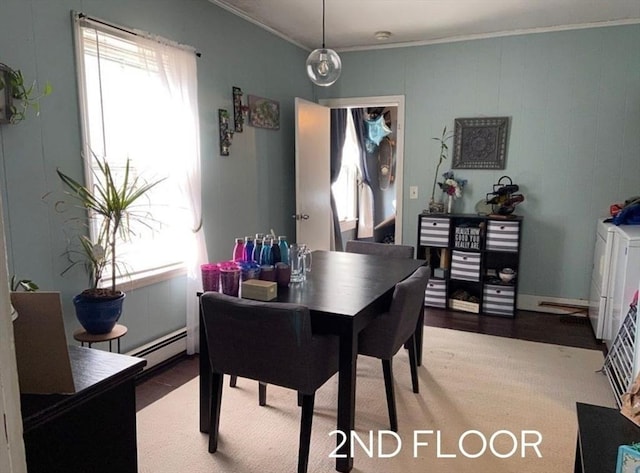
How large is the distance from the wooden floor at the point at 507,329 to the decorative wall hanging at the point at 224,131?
1.56 meters

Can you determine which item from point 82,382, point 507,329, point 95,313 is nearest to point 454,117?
point 507,329

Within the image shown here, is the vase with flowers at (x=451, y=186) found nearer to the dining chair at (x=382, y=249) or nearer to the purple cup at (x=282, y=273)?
the dining chair at (x=382, y=249)

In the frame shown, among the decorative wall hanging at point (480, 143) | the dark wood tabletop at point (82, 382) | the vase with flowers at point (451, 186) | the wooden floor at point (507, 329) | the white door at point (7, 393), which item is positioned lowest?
the wooden floor at point (507, 329)

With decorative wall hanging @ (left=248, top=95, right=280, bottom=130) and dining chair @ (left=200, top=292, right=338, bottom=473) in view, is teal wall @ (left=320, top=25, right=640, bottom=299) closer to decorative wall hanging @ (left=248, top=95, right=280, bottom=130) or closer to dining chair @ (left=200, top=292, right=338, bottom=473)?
decorative wall hanging @ (left=248, top=95, right=280, bottom=130)

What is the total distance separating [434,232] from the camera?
4461 millimetres

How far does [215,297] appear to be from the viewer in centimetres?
193

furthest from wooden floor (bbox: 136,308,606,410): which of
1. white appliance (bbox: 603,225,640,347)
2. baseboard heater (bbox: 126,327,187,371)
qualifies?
white appliance (bbox: 603,225,640,347)

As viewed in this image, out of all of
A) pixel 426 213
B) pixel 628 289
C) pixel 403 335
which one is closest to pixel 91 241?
pixel 403 335

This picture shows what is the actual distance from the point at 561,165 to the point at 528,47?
1.10 meters

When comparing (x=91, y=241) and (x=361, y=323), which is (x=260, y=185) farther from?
(x=361, y=323)

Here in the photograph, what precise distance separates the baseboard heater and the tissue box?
1.26 m

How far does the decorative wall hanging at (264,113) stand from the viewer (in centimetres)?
396

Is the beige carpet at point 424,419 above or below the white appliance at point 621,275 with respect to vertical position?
below

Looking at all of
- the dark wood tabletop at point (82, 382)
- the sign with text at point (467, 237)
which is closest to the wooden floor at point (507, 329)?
the sign with text at point (467, 237)
